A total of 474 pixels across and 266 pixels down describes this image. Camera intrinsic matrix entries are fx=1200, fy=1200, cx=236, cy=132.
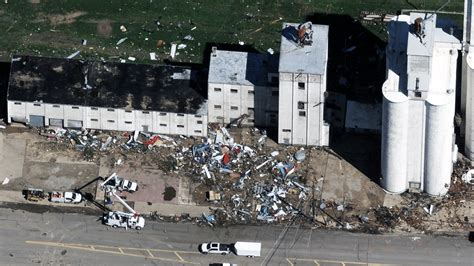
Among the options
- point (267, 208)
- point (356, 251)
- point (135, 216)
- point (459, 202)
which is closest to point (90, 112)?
point (135, 216)

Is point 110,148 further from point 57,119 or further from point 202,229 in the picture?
point 202,229

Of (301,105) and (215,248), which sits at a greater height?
(301,105)

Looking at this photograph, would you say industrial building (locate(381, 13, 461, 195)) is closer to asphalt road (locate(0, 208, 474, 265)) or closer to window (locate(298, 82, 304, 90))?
asphalt road (locate(0, 208, 474, 265))

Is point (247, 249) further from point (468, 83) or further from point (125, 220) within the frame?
point (468, 83)

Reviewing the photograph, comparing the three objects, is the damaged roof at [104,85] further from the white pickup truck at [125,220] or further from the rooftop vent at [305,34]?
the rooftop vent at [305,34]

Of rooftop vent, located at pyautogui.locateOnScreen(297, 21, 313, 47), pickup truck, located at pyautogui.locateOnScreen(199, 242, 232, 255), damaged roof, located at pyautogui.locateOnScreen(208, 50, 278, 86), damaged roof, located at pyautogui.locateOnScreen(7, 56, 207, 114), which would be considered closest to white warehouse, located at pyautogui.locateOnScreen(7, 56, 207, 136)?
damaged roof, located at pyautogui.locateOnScreen(7, 56, 207, 114)

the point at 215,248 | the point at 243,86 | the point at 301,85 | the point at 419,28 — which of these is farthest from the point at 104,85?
the point at 419,28
